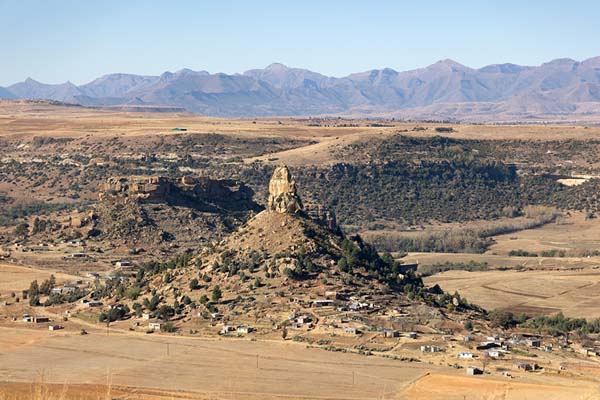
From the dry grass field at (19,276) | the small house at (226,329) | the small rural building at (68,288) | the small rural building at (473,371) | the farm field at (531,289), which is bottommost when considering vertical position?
the farm field at (531,289)

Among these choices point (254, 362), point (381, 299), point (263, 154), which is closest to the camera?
point (254, 362)

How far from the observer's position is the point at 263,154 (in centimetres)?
18600

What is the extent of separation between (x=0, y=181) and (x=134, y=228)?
59.9 m

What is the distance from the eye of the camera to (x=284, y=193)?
81562mm

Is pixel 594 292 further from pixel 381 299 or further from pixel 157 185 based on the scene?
pixel 157 185

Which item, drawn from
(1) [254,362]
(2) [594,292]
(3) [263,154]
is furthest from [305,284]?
(3) [263,154]

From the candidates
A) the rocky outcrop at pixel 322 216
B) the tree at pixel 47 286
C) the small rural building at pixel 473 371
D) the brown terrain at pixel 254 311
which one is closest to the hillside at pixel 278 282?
the brown terrain at pixel 254 311

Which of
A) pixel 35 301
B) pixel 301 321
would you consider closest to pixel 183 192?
pixel 35 301

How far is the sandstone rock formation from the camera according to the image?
81250 millimetres

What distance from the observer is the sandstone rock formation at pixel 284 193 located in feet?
267

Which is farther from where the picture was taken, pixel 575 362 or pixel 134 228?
pixel 134 228

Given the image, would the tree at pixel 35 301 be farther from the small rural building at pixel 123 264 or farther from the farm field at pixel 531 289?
the farm field at pixel 531 289

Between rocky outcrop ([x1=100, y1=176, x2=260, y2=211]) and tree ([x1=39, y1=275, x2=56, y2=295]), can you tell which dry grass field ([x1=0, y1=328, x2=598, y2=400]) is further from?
rocky outcrop ([x1=100, y1=176, x2=260, y2=211])

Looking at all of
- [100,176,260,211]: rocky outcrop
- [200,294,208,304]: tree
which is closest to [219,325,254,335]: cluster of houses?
[200,294,208,304]: tree
